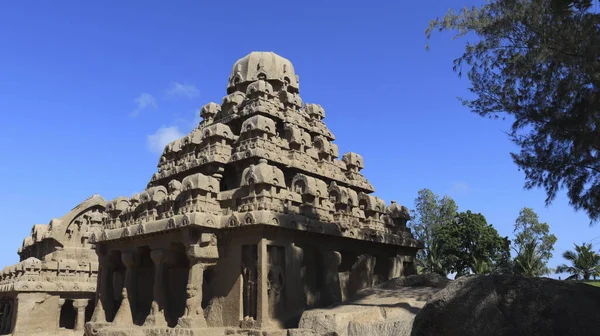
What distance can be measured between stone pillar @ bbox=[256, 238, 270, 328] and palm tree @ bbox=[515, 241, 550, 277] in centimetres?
3121

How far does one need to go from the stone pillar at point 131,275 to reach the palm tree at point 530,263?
3180 cm

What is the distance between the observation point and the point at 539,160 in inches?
581

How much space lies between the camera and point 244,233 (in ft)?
57.5

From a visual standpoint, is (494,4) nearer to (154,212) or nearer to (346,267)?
(346,267)

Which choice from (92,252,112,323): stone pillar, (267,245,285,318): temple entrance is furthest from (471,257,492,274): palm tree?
(92,252,112,323): stone pillar

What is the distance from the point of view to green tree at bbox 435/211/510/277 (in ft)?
138

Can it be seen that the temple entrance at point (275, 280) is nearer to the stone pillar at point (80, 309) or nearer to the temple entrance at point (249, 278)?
the temple entrance at point (249, 278)

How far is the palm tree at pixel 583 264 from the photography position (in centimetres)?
4528

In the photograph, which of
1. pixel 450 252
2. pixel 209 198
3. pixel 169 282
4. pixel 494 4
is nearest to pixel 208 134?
pixel 209 198

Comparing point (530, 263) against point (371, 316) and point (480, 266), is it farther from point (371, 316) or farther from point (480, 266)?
point (371, 316)

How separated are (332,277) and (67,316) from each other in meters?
20.9

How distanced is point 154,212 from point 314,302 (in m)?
7.26

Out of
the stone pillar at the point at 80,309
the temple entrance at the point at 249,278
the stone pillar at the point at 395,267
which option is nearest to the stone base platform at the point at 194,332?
the temple entrance at the point at 249,278

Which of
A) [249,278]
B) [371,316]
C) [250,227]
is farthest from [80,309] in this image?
[371,316]
